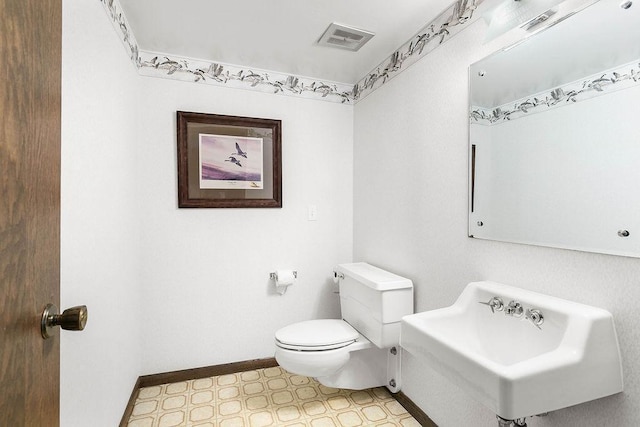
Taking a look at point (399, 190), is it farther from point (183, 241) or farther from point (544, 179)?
point (183, 241)

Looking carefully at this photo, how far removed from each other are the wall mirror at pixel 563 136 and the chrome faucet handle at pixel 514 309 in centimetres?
24

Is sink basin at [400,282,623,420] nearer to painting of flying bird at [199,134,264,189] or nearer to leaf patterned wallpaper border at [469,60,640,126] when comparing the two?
leaf patterned wallpaper border at [469,60,640,126]

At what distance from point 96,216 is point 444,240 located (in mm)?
1565

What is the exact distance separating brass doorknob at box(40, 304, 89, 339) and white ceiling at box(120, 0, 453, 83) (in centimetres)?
152

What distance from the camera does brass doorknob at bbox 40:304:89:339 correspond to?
0.63 meters

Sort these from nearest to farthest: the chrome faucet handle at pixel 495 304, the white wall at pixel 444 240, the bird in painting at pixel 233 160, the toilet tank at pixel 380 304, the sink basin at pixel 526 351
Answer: the sink basin at pixel 526 351 → the white wall at pixel 444 240 → the chrome faucet handle at pixel 495 304 → the toilet tank at pixel 380 304 → the bird in painting at pixel 233 160

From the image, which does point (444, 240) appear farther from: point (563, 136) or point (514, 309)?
point (563, 136)

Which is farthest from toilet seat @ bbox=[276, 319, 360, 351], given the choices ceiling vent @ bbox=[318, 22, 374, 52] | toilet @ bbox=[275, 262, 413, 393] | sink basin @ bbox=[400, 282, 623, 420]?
ceiling vent @ bbox=[318, 22, 374, 52]

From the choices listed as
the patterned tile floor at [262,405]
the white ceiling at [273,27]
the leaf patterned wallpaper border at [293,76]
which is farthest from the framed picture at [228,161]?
the patterned tile floor at [262,405]

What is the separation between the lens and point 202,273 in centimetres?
224

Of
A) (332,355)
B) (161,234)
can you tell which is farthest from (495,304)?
(161,234)

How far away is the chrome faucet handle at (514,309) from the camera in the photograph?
1190 mm

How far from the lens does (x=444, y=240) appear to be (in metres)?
1.65

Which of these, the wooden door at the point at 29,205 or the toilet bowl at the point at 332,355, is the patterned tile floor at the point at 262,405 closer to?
the toilet bowl at the point at 332,355
